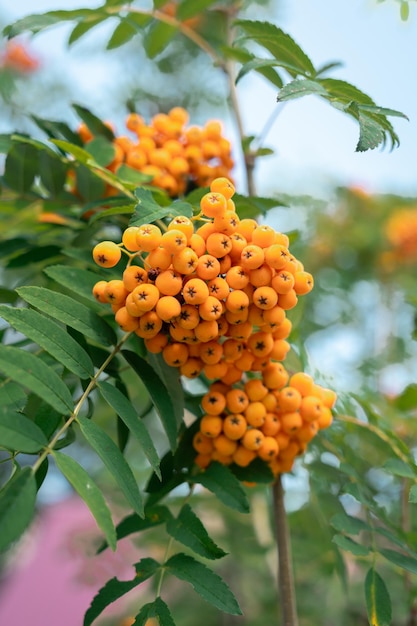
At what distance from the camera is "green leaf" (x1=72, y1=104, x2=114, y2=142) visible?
1.01 metres

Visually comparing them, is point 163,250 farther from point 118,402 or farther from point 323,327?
point 323,327

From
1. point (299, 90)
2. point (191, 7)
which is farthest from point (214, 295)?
point (191, 7)

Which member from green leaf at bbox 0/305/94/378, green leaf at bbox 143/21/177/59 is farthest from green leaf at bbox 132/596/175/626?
green leaf at bbox 143/21/177/59

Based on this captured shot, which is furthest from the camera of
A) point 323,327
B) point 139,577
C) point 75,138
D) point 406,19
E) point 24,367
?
point 323,327

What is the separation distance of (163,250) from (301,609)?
4.30 feet

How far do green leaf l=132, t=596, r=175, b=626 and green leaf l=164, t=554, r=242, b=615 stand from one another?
36mm

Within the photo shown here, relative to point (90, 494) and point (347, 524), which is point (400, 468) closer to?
point (347, 524)

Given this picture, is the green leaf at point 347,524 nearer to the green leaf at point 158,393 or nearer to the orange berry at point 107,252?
the green leaf at point 158,393

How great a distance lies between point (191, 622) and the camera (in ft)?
5.89

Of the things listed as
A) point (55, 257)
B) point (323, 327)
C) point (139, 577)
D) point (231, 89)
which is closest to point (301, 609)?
point (323, 327)

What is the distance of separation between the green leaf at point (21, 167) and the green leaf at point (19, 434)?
527mm

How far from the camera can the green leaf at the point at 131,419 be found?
657 millimetres

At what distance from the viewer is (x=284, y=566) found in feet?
2.80

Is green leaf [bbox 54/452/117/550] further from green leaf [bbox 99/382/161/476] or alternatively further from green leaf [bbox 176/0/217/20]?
green leaf [bbox 176/0/217/20]
